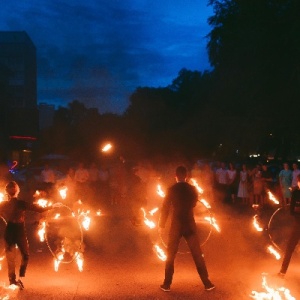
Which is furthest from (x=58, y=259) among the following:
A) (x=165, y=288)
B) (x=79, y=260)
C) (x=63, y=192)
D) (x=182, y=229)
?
(x=63, y=192)

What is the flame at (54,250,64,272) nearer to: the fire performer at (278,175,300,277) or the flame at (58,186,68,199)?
the fire performer at (278,175,300,277)

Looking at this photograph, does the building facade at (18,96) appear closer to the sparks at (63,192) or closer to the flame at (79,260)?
the sparks at (63,192)

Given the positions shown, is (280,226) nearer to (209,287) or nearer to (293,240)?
(293,240)

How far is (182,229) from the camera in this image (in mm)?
7875

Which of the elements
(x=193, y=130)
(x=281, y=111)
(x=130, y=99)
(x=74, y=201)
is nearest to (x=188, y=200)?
(x=74, y=201)

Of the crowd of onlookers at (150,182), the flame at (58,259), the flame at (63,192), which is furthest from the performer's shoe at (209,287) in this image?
the flame at (63,192)

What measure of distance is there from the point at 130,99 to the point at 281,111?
30.7 metres

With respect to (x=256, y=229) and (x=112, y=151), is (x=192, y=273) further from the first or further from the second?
(x=112, y=151)

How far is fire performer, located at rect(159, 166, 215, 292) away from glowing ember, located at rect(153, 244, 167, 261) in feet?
7.49

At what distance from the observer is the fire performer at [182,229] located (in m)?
7.78

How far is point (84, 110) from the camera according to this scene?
68125 mm

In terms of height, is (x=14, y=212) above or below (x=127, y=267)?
above

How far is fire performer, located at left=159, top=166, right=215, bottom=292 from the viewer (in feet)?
25.5

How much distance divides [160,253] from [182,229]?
298 centimetres
